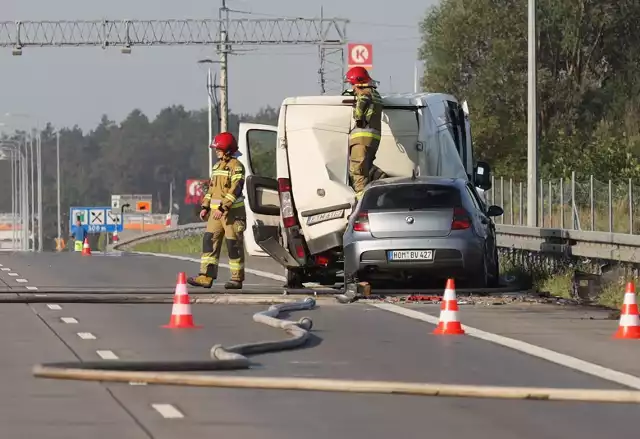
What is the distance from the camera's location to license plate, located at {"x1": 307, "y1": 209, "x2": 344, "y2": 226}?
21562 millimetres

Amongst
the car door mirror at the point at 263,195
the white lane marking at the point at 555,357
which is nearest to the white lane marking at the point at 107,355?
the white lane marking at the point at 555,357

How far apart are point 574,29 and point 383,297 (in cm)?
3664

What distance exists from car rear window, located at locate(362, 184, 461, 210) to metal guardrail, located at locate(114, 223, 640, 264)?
2.37 meters

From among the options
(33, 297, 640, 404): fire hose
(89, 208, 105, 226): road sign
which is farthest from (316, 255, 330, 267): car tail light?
(89, 208, 105, 226): road sign

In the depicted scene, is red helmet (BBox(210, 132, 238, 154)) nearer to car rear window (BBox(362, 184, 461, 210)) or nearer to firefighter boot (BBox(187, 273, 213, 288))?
firefighter boot (BBox(187, 273, 213, 288))

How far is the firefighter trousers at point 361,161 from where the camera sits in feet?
70.0

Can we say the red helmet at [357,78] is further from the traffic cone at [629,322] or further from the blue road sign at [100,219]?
the blue road sign at [100,219]

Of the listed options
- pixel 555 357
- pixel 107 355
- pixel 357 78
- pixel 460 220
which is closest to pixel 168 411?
pixel 107 355

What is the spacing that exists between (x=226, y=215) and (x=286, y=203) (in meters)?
1.03

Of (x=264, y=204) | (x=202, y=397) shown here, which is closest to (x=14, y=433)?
(x=202, y=397)

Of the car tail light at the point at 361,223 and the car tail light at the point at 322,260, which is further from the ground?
the car tail light at the point at 361,223

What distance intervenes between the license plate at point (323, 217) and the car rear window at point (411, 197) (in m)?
1.06

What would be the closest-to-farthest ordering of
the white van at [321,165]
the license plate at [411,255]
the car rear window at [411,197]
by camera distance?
the license plate at [411,255] < the car rear window at [411,197] < the white van at [321,165]

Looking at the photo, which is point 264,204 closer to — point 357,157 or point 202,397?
point 357,157
